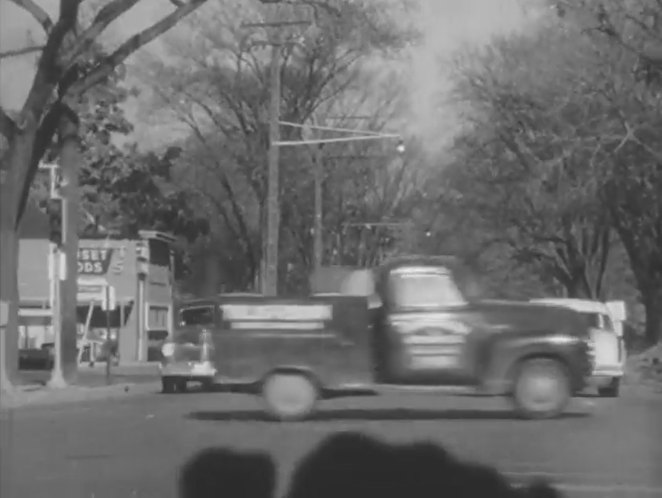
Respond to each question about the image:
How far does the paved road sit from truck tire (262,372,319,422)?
3.9 inches

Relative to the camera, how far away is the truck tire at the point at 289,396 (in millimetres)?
7348

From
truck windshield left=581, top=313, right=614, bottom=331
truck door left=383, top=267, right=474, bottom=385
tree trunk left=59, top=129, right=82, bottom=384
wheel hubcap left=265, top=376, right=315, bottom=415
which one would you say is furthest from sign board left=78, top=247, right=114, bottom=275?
truck door left=383, top=267, right=474, bottom=385

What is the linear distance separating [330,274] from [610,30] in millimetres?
15805

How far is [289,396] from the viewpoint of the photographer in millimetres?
7668

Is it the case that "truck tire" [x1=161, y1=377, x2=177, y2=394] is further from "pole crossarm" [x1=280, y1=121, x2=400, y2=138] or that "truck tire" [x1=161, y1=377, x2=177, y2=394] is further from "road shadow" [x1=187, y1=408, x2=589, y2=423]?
"pole crossarm" [x1=280, y1=121, x2=400, y2=138]

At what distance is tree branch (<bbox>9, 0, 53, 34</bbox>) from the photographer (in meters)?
13.3

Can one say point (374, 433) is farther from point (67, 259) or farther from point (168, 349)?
point (67, 259)

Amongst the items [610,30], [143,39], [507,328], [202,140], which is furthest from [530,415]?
[610,30]

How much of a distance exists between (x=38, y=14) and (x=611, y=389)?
865 centimetres

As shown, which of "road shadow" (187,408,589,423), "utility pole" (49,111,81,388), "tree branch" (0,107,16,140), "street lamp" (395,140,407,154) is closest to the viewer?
"street lamp" (395,140,407,154)

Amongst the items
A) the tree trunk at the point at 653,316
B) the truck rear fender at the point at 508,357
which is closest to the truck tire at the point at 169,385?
the truck rear fender at the point at 508,357

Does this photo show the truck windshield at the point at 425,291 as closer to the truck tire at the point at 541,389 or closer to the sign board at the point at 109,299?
the truck tire at the point at 541,389

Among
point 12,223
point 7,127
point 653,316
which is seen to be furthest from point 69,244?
point 653,316

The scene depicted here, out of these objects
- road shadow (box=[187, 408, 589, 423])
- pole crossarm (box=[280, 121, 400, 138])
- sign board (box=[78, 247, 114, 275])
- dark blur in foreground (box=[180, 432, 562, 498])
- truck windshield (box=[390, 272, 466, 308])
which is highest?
sign board (box=[78, 247, 114, 275])
